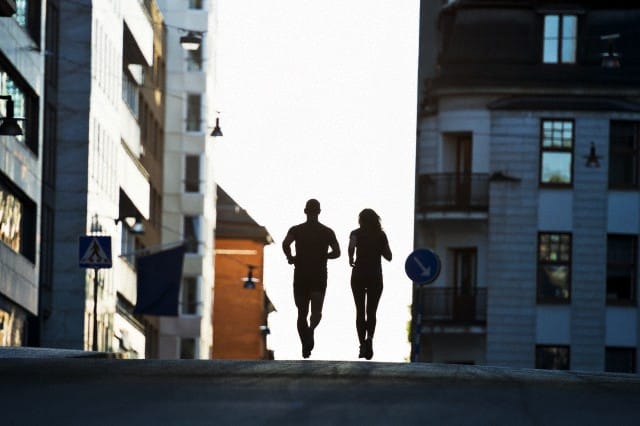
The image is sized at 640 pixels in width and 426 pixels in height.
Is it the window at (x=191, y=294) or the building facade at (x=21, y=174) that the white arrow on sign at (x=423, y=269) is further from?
the window at (x=191, y=294)

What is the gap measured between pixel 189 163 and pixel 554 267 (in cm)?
3968

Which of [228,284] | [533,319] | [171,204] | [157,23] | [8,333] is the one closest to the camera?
[8,333]

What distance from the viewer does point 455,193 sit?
63688 millimetres

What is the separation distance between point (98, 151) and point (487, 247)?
11.7 meters

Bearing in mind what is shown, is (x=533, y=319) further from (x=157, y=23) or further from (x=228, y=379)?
(x=228, y=379)

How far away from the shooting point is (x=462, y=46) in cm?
6353

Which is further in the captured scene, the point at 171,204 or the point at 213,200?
the point at 213,200

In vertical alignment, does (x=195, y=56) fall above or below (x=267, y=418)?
above

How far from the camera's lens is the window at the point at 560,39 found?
63.8 metres

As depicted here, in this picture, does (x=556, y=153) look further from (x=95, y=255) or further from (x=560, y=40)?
(x=95, y=255)

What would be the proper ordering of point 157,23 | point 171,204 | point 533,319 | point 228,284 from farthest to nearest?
point 228,284
point 171,204
point 157,23
point 533,319

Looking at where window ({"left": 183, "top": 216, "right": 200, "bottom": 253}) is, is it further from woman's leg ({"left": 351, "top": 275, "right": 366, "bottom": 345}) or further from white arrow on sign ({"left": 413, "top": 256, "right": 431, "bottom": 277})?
woman's leg ({"left": 351, "top": 275, "right": 366, "bottom": 345})

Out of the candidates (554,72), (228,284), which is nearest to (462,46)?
(554,72)

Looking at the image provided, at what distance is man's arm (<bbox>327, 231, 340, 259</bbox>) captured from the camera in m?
23.8
